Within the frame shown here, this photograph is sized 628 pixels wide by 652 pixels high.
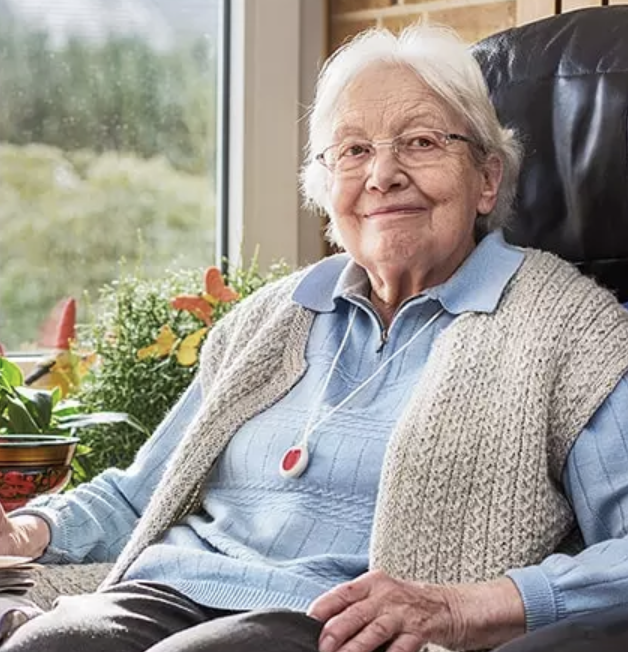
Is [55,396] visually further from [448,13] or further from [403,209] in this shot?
[448,13]

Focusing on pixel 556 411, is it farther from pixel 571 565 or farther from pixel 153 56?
pixel 153 56

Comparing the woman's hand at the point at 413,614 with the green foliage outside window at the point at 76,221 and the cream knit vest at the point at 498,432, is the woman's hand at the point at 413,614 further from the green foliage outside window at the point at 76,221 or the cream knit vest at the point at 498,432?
the green foliage outside window at the point at 76,221

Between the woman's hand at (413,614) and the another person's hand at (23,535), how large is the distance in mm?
561

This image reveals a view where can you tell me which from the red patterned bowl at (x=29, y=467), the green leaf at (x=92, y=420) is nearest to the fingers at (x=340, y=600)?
the red patterned bowl at (x=29, y=467)

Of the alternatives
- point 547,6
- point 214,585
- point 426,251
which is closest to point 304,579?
point 214,585

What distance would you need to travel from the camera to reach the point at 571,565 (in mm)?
1772

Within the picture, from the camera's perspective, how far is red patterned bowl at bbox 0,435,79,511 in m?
2.36

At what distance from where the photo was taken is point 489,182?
85.6 inches

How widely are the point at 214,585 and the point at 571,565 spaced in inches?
17.0

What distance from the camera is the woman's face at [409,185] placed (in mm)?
2105

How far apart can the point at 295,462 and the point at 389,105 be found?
48 centimetres

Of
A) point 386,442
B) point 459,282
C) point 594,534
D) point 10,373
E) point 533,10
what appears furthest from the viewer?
point 533,10

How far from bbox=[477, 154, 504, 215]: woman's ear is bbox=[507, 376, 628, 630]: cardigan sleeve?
386mm

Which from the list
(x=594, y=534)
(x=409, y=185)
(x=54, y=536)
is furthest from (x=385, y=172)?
(x=54, y=536)
